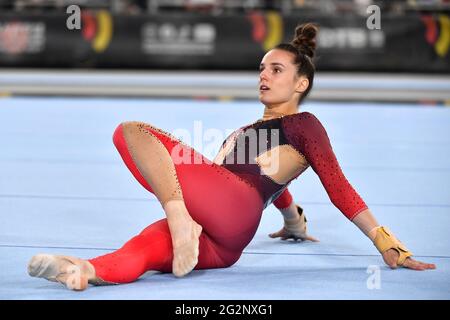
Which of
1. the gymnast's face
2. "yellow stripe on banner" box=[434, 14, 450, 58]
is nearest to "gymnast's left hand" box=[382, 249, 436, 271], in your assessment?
the gymnast's face

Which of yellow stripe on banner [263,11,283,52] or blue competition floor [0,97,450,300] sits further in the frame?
yellow stripe on banner [263,11,283,52]

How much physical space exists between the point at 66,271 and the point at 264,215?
1.64 metres

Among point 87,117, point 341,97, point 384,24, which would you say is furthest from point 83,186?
point 384,24

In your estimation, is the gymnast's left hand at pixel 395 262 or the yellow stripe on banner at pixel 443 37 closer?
the gymnast's left hand at pixel 395 262

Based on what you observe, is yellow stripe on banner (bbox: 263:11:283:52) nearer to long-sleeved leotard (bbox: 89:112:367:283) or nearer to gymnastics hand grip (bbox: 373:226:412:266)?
long-sleeved leotard (bbox: 89:112:367:283)

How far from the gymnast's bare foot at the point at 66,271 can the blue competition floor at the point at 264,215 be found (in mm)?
44

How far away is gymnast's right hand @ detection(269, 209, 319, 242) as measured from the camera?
11.8ft

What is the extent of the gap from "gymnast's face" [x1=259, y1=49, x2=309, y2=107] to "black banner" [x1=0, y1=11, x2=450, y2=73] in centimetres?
796

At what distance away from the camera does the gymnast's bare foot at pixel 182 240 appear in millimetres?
2836

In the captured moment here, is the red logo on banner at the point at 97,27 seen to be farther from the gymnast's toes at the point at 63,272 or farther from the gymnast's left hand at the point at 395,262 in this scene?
the gymnast's toes at the point at 63,272

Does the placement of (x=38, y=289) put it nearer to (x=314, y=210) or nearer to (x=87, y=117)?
(x=314, y=210)

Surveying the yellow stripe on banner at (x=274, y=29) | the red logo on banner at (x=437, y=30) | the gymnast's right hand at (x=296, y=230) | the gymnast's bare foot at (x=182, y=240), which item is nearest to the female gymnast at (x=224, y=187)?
the gymnast's bare foot at (x=182, y=240)

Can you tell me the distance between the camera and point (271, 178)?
311 centimetres
